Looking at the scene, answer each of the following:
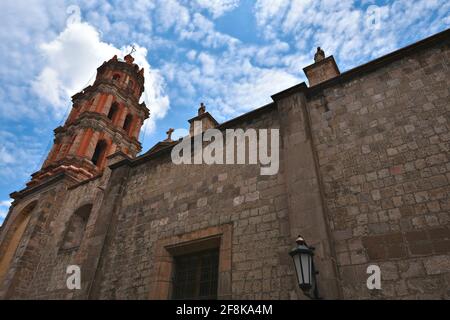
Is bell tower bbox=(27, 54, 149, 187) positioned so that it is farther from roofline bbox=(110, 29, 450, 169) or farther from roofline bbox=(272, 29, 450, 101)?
roofline bbox=(272, 29, 450, 101)

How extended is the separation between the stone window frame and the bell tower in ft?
34.0

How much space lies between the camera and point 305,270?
458 centimetres

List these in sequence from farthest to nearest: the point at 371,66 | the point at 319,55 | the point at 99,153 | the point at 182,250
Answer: the point at 99,153 < the point at 319,55 < the point at 182,250 < the point at 371,66

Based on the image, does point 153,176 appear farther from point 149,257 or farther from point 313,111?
point 313,111

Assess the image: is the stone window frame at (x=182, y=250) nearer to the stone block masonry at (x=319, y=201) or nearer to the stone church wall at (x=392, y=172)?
the stone block masonry at (x=319, y=201)

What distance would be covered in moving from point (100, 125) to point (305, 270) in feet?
63.1

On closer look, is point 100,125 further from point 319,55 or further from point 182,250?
point 319,55

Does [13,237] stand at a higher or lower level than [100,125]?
lower

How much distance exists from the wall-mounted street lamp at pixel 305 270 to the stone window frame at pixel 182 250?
2029mm

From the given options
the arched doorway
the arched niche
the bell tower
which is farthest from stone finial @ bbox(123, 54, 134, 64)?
the arched niche

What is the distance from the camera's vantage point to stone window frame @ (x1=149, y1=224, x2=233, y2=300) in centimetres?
665

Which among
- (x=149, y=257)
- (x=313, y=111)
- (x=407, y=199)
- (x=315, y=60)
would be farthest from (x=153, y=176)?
(x=407, y=199)

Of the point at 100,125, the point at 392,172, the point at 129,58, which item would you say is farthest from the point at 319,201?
the point at 129,58
